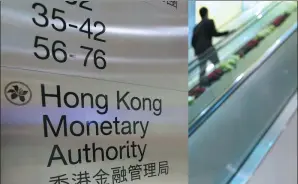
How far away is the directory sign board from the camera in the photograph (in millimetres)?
971

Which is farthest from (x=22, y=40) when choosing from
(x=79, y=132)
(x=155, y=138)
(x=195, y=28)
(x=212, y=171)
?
(x=195, y=28)

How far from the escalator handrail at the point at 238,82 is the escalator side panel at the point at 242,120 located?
0.05 metres

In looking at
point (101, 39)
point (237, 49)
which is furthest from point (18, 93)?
point (237, 49)

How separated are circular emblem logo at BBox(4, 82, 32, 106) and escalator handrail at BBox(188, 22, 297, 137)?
6.44 feet

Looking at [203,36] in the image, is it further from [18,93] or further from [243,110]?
[18,93]

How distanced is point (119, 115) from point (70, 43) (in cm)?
36

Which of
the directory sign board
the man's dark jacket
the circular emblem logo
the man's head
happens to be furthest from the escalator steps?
the circular emblem logo

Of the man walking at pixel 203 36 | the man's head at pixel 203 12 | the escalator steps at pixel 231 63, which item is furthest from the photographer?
the man walking at pixel 203 36

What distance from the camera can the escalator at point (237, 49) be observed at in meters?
3.25

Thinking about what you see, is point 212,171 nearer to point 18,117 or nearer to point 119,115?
point 119,115

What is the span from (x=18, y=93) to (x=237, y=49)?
401cm

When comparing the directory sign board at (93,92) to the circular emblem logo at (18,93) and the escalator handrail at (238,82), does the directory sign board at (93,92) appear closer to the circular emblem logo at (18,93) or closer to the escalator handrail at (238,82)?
the circular emblem logo at (18,93)

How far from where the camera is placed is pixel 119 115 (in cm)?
128

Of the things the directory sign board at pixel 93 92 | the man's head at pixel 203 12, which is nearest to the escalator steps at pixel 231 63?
the man's head at pixel 203 12
